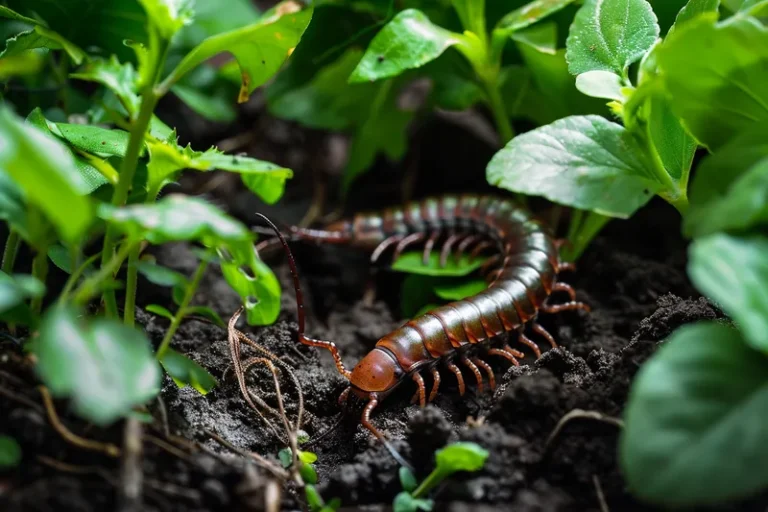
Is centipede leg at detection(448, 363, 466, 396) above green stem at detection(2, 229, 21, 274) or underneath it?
underneath

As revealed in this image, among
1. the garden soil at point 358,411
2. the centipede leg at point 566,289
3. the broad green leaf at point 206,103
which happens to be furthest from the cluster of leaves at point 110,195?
the centipede leg at point 566,289

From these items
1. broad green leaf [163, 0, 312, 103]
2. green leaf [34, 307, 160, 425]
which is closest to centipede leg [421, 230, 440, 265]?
broad green leaf [163, 0, 312, 103]

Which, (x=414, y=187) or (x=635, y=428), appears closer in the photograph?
(x=635, y=428)

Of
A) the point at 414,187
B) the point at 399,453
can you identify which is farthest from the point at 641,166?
the point at 414,187

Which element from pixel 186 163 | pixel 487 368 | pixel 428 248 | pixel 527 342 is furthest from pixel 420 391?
pixel 186 163

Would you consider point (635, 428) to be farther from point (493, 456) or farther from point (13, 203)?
point (13, 203)

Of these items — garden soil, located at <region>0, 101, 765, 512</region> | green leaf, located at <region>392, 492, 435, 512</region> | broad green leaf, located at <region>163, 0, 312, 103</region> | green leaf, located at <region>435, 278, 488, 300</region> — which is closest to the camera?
garden soil, located at <region>0, 101, 765, 512</region>

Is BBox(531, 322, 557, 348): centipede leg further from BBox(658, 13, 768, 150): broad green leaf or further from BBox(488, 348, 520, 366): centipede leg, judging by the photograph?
BBox(658, 13, 768, 150): broad green leaf
